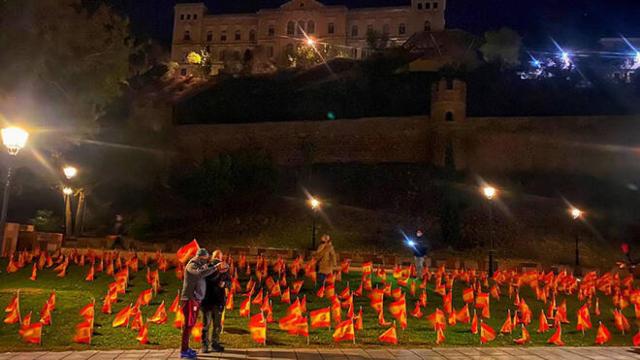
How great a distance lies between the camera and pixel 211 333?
7445 mm

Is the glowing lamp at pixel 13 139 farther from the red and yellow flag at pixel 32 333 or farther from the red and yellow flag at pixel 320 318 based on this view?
the red and yellow flag at pixel 320 318

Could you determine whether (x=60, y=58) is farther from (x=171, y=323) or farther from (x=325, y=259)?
(x=171, y=323)

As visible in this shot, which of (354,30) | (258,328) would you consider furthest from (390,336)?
(354,30)

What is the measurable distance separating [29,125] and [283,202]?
1941cm

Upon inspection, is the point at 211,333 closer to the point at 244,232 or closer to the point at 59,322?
the point at 59,322

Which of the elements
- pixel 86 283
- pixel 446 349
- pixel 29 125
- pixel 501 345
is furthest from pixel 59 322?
pixel 29 125

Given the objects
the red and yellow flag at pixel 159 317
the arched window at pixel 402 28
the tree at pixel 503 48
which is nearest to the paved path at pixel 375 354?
the red and yellow flag at pixel 159 317

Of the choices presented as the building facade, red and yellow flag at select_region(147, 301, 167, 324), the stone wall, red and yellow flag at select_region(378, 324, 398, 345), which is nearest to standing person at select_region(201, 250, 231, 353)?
red and yellow flag at select_region(147, 301, 167, 324)

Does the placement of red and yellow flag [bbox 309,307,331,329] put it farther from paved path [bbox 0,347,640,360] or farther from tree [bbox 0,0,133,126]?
tree [bbox 0,0,133,126]

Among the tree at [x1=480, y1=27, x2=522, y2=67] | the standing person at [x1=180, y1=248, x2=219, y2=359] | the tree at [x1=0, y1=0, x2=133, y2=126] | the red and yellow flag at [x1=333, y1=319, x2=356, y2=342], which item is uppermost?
the tree at [x1=480, y1=27, x2=522, y2=67]

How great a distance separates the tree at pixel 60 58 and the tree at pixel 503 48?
4647cm

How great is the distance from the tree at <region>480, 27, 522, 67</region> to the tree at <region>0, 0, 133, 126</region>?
46.5 meters

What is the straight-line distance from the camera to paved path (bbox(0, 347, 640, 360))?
22.1ft

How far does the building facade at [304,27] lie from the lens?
7494 centimetres
